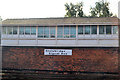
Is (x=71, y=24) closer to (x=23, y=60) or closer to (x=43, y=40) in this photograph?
(x=43, y=40)

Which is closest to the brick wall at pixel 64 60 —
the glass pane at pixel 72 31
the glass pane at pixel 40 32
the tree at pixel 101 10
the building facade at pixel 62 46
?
the building facade at pixel 62 46

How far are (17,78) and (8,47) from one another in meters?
3.06

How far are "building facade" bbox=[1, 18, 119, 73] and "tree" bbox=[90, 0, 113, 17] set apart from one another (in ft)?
48.0

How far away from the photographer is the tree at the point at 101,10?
88.1ft

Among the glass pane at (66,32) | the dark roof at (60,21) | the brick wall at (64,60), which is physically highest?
the dark roof at (60,21)

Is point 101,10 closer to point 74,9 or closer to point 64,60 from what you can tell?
point 74,9

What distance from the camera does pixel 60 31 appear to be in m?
13.8

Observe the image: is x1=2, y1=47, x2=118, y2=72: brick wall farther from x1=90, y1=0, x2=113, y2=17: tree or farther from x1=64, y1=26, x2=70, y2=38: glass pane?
x1=90, y1=0, x2=113, y2=17: tree

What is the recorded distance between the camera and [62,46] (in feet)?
42.9

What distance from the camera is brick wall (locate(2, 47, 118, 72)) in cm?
1254

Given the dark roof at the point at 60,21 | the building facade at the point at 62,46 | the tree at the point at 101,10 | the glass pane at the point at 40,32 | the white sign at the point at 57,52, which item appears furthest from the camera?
the tree at the point at 101,10

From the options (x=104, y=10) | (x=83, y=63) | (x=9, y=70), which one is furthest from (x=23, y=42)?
(x=104, y=10)

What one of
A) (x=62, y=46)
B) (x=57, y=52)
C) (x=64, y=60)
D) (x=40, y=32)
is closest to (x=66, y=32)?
(x=62, y=46)

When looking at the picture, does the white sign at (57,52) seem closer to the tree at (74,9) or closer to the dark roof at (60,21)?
the dark roof at (60,21)
